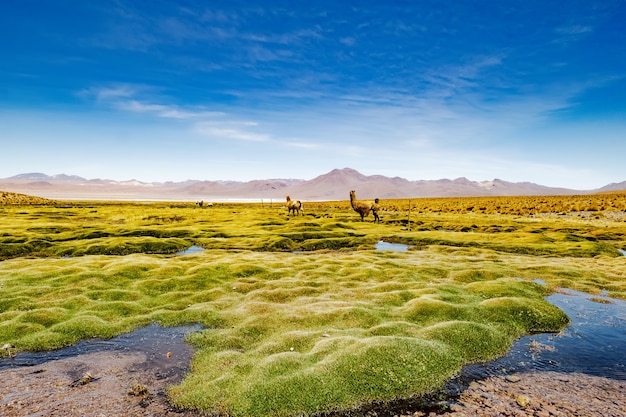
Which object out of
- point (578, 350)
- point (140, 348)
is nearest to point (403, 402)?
point (578, 350)

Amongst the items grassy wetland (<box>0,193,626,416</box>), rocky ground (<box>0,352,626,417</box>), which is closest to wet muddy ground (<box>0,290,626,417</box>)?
rocky ground (<box>0,352,626,417</box>)

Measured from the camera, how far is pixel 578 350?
45.7 ft

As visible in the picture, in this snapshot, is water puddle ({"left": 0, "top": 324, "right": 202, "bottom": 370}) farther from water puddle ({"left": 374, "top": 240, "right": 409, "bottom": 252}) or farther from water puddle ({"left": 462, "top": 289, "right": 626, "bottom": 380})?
water puddle ({"left": 374, "top": 240, "right": 409, "bottom": 252})

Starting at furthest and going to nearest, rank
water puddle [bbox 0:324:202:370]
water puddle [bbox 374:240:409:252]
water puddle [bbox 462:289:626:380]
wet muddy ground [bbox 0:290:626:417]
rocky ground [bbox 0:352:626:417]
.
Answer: water puddle [bbox 374:240:409:252] → water puddle [bbox 0:324:202:370] → water puddle [bbox 462:289:626:380] → wet muddy ground [bbox 0:290:626:417] → rocky ground [bbox 0:352:626:417]

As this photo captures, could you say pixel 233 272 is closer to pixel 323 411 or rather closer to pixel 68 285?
pixel 68 285

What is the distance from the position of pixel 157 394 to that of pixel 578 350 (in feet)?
51.3

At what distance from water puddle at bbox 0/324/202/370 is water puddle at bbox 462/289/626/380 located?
11004 millimetres

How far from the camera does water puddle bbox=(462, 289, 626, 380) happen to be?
41.0ft

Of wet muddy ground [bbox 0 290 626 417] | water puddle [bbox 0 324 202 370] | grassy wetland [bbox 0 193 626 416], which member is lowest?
water puddle [bbox 0 324 202 370]

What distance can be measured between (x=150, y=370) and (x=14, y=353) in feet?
18.6

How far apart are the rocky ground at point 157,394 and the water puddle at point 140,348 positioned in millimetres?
534

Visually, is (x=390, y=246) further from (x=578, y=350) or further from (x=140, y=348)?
(x=140, y=348)

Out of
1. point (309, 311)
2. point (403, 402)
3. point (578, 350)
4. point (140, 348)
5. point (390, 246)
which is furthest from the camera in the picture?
point (390, 246)

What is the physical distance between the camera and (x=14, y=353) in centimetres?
1344
